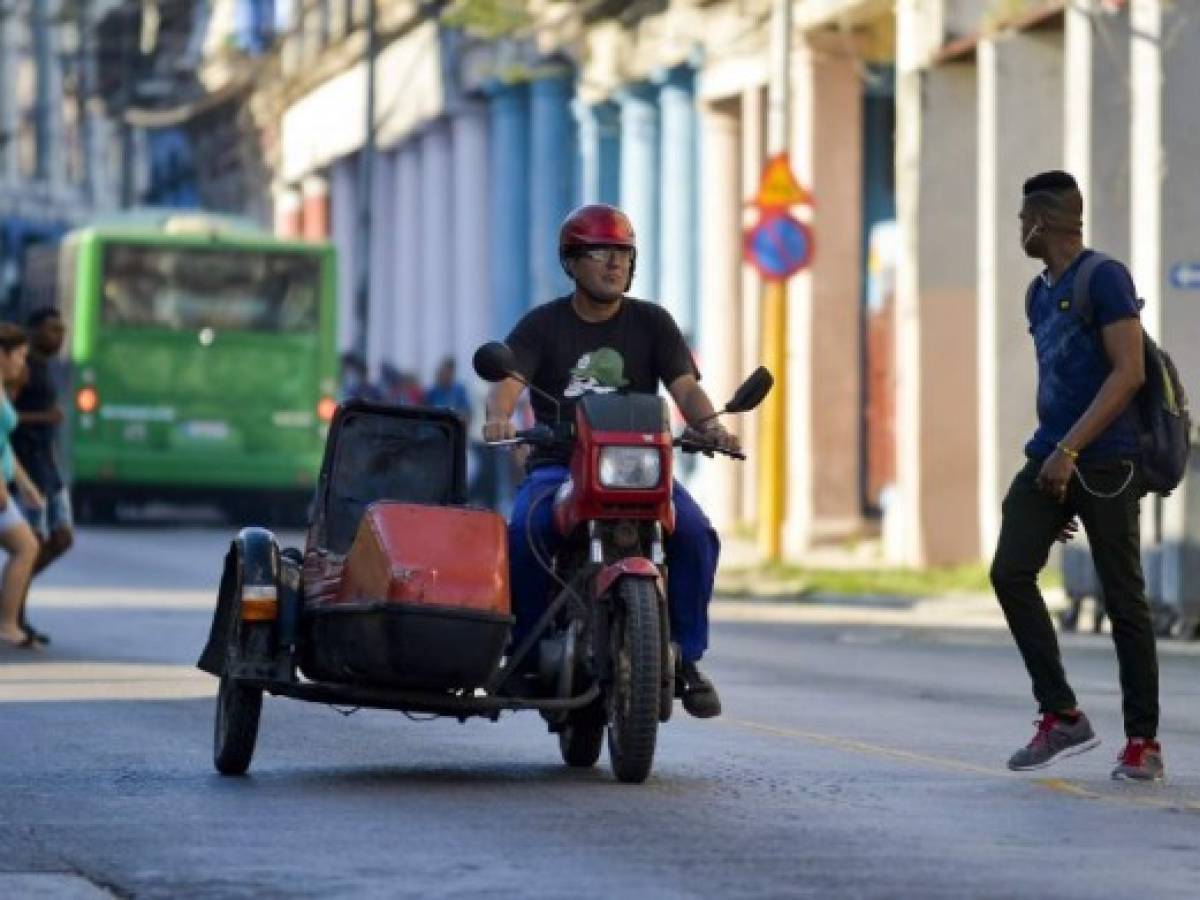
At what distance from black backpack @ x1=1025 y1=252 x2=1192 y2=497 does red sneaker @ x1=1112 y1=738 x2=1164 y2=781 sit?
2.50 ft

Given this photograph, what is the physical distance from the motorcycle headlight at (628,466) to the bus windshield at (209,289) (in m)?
31.3

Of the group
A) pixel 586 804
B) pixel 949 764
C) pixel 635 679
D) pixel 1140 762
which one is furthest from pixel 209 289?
pixel 586 804

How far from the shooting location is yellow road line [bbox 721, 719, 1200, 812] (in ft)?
40.7

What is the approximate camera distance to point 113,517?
150 feet

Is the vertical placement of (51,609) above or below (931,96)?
below

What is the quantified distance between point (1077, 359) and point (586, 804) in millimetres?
2186

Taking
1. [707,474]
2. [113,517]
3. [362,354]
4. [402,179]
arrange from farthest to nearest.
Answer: [402,179], [362,354], [113,517], [707,474]

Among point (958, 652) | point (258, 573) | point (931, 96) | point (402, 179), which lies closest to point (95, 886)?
point (258, 573)

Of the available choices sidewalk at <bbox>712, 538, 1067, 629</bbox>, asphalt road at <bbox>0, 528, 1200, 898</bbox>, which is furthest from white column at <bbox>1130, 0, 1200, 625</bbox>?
asphalt road at <bbox>0, 528, 1200, 898</bbox>

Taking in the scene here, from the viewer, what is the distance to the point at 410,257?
196 feet

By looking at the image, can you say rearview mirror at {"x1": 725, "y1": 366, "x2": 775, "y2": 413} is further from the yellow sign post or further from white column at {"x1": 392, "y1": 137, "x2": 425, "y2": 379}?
white column at {"x1": 392, "y1": 137, "x2": 425, "y2": 379}

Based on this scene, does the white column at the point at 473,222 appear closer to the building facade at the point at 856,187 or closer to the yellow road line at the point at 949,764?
the building facade at the point at 856,187

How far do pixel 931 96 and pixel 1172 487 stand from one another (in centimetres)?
2219

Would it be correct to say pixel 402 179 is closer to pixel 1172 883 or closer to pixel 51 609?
pixel 51 609
